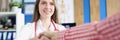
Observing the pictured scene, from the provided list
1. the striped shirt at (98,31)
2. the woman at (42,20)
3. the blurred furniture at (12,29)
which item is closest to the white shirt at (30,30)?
the woman at (42,20)

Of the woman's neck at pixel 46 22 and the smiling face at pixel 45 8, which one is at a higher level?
the smiling face at pixel 45 8

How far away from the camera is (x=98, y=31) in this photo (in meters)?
0.44

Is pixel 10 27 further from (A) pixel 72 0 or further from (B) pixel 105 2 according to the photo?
(B) pixel 105 2

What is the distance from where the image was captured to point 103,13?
355cm

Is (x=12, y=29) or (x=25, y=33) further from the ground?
(x=25, y=33)

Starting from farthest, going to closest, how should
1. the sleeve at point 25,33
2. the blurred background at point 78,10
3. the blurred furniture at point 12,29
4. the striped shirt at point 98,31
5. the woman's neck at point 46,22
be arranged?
the blurred background at point 78,10 → the blurred furniture at point 12,29 → the woman's neck at point 46,22 → the sleeve at point 25,33 → the striped shirt at point 98,31

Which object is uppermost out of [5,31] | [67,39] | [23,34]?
[67,39]

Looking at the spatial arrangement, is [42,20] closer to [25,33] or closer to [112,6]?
[25,33]

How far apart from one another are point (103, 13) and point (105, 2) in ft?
0.63

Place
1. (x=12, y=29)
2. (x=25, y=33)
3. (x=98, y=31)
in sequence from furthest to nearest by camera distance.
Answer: (x=12, y=29), (x=25, y=33), (x=98, y=31)

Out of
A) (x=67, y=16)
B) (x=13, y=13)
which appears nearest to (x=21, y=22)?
(x=13, y=13)

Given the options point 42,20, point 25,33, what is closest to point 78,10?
point 42,20

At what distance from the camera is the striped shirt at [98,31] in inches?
15.9

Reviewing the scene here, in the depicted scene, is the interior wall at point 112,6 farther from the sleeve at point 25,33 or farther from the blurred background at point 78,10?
the sleeve at point 25,33
